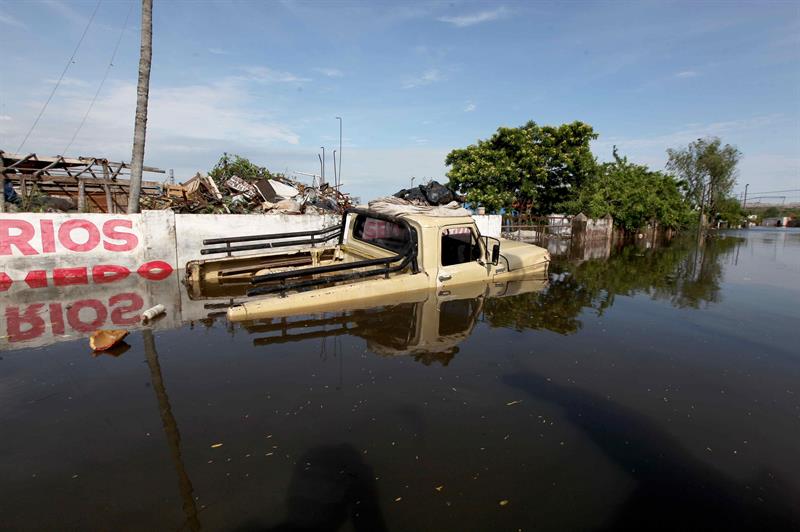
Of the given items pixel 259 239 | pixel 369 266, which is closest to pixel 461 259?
pixel 369 266

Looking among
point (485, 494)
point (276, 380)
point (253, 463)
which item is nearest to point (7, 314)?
point (276, 380)

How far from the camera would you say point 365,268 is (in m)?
6.37

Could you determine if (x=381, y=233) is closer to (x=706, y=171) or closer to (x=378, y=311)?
(x=378, y=311)

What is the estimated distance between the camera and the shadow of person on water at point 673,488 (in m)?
2.16

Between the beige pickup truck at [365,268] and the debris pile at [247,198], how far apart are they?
601 cm

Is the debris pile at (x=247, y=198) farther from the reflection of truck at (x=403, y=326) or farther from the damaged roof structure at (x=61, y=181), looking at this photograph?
the reflection of truck at (x=403, y=326)

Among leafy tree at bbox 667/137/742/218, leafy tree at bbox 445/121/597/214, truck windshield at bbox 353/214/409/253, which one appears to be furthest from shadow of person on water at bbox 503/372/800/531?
leafy tree at bbox 667/137/742/218

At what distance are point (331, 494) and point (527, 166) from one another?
2237 centimetres

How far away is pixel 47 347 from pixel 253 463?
3.58m

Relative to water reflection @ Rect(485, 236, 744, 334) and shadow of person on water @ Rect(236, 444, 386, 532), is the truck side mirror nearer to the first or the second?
water reflection @ Rect(485, 236, 744, 334)

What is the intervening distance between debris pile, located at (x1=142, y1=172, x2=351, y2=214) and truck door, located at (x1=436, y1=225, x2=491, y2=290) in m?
6.72

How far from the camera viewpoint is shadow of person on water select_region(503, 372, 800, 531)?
2.16m

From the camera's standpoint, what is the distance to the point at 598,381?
382 centimetres

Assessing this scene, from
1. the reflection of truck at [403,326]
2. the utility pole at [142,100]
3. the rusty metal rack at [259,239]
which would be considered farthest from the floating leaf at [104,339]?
the utility pole at [142,100]
